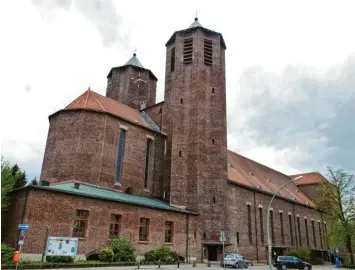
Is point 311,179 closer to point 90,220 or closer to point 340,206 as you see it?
point 340,206

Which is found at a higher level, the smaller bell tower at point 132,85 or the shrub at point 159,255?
the smaller bell tower at point 132,85

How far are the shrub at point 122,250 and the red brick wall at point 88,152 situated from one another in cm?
752

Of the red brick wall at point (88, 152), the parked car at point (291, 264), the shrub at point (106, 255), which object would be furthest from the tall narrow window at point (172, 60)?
the parked car at point (291, 264)

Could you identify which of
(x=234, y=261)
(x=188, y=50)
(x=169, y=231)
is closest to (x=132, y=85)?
(x=188, y=50)

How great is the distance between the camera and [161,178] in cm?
3584

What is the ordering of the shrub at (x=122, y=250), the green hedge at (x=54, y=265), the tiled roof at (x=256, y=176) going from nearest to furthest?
1. the green hedge at (x=54, y=265)
2. the shrub at (x=122, y=250)
3. the tiled roof at (x=256, y=176)

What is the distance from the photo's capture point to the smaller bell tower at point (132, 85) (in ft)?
152

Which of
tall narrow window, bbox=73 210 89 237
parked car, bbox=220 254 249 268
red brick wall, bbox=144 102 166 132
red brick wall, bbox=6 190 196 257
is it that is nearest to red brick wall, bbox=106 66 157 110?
red brick wall, bbox=144 102 166 132

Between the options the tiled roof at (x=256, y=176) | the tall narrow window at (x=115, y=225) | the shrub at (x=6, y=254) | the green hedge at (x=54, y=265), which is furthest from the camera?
the tiled roof at (x=256, y=176)

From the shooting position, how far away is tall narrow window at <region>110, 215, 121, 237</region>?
24000 millimetres

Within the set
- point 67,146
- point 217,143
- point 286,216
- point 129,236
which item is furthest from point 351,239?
point 67,146

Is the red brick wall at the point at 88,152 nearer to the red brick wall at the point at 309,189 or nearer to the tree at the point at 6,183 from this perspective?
the tree at the point at 6,183

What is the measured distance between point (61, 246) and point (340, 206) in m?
35.8

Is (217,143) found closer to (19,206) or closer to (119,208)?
(119,208)
